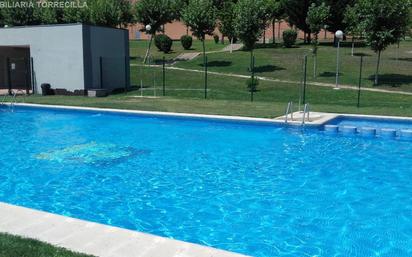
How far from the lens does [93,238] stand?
4.83 meters

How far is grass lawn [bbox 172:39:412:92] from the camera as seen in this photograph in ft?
98.0

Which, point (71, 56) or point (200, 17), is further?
point (200, 17)

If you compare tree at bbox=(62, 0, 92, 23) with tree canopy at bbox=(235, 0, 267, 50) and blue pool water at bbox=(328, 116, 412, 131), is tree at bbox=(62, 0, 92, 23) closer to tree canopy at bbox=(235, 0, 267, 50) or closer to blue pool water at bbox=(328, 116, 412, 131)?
tree canopy at bbox=(235, 0, 267, 50)

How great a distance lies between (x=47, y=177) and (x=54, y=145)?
11.5 feet

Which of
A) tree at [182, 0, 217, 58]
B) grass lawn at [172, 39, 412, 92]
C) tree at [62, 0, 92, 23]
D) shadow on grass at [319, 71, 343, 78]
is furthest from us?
tree at [62, 0, 92, 23]

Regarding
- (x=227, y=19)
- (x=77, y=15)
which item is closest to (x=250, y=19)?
(x=227, y=19)

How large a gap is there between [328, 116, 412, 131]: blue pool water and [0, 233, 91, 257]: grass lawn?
39.1 feet

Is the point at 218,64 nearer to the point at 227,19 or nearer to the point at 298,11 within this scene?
the point at 227,19

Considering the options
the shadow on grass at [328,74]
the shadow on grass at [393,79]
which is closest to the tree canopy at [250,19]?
the shadow on grass at [328,74]

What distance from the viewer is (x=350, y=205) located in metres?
7.43

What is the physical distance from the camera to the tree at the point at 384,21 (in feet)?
86.4

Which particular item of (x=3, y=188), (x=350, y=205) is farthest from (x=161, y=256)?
(x=3, y=188)

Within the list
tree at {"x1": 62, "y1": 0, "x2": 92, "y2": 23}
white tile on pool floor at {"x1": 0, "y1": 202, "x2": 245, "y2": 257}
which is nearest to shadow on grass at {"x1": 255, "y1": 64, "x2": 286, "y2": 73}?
tree at {"x1": 62, "y1": 0, "x2": 92, "y2": 23}

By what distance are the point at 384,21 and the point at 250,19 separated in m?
9.54
